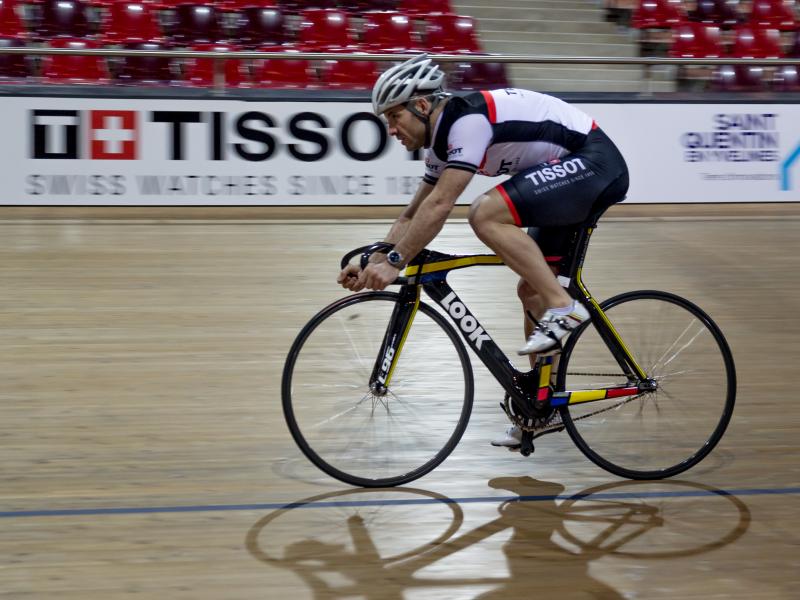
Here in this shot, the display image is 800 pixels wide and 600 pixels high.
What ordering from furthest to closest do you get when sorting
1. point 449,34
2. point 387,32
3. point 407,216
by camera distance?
1. point 449,34
2. point 387,32
3. point 407,216

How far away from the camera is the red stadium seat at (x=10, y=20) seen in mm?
9039

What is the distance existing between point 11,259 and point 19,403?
2.46 meters

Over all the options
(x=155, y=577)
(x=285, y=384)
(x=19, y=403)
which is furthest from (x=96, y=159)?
(x=155, y=577)

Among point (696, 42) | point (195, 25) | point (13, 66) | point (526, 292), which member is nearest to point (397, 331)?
point (526, 292)

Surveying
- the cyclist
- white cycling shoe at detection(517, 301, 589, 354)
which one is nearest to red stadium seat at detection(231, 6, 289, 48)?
the cyclist

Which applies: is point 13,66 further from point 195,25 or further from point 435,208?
point 435,208

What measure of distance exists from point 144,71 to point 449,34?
3301 millimetres

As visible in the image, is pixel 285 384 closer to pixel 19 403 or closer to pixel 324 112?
pixel 19 403

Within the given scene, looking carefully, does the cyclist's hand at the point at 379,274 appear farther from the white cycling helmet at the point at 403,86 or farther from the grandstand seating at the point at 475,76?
the grandstand seating at the point at 475,76

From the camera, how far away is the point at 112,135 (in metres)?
7.70

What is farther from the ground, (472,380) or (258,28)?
(258,28)

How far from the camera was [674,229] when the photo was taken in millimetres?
7633

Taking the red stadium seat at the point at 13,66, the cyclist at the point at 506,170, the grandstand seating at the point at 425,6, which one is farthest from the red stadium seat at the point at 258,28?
the cyclist at the point at 506,170

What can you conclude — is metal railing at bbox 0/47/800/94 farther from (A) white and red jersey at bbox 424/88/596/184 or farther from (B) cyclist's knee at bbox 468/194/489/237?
(B) cyclist's knee at bbox 468/194/489/237
